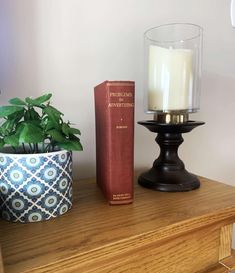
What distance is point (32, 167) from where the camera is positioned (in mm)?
448

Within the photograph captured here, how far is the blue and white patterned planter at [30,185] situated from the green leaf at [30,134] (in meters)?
0.03

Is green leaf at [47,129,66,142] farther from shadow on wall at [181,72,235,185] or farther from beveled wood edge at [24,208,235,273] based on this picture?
shadow on wall at [181,72,235,185]

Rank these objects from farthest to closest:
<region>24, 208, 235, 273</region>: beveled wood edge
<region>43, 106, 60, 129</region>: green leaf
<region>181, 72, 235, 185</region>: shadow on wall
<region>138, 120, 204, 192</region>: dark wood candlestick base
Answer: <region>181, 72, 235, 185</region>: shadow on wall < <region>138, 120, 204, 192</region>: dark wood candlestick base < <region>43, 106, 60, 129</region>: green leaf < <region>24, 208, 235, 273</region>: beveled wood edge

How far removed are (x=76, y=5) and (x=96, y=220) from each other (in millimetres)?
516

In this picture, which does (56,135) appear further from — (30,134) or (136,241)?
(136,241)

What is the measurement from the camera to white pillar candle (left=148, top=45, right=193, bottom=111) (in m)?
0.63

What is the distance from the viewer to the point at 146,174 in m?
0.68

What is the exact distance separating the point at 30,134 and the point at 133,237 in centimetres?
21

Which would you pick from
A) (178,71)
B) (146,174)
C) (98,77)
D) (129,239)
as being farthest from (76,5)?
(129,239)

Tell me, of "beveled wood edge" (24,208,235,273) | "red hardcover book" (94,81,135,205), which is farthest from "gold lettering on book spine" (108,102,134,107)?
"beveled wood edge" (24,208,235,273)

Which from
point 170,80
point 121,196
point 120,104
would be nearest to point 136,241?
point 121,196

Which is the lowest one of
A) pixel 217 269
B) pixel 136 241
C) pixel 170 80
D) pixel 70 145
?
pixel 217 269

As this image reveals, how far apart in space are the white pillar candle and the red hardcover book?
157 mm

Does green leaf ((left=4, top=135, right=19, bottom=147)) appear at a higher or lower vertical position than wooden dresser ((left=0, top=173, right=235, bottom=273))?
higher
